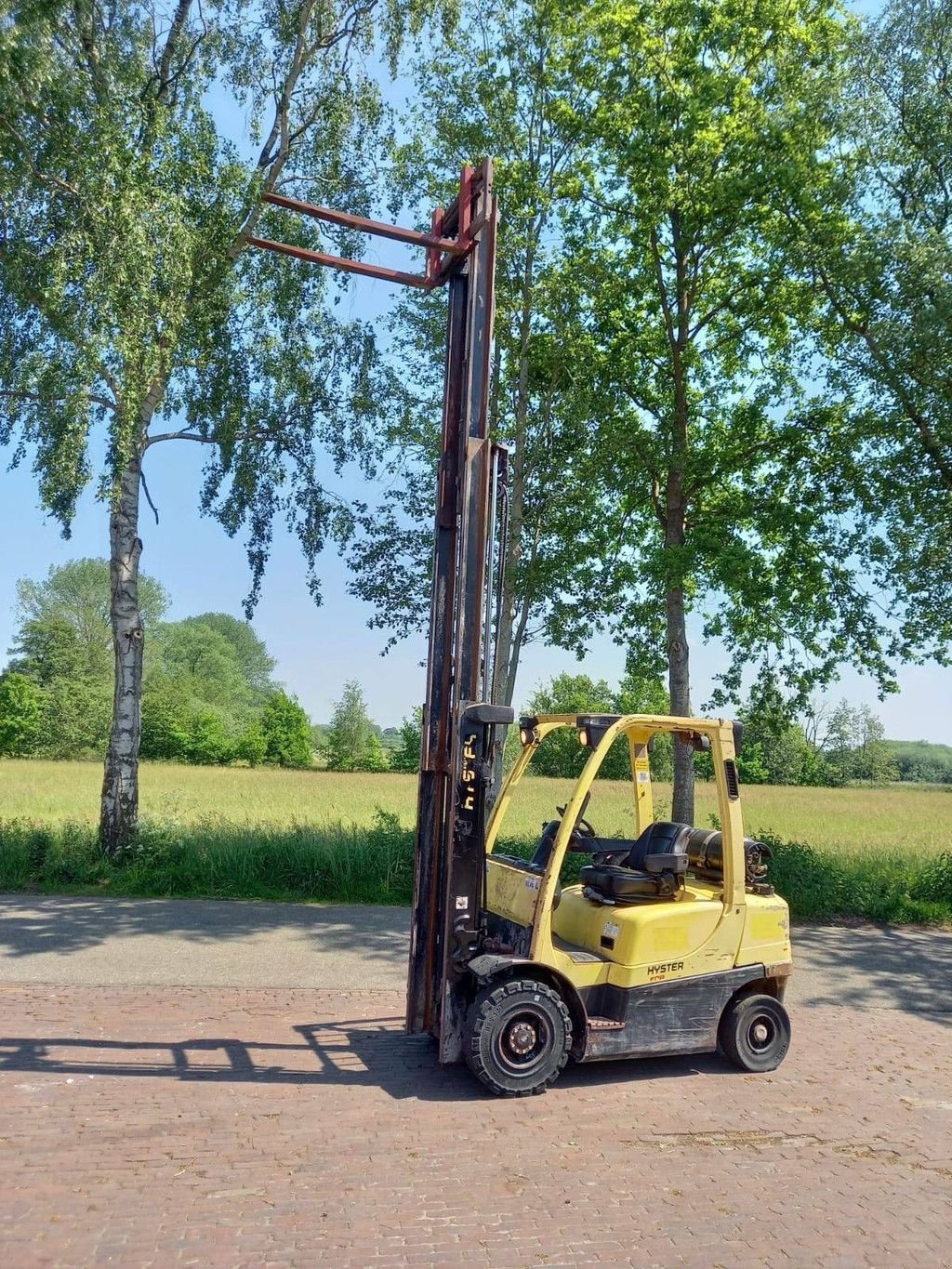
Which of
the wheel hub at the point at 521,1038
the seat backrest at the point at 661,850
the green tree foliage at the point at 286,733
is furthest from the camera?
the green tree foliage at the point at 286,733

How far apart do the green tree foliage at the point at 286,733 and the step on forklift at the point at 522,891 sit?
5297cm

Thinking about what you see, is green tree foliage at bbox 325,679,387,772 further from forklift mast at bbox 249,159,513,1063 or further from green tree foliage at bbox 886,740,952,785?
forklift mast at bbox 249,159,513,1063

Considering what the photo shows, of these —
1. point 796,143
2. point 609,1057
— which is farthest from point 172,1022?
point 796,143

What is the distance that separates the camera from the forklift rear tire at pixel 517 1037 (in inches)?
247

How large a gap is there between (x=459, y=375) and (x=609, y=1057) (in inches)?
192

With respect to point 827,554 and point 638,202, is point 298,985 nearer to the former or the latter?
point 827,554

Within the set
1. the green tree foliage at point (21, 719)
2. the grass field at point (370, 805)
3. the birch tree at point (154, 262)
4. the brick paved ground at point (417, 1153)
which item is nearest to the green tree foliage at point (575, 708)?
the grass field at point (370, 805)

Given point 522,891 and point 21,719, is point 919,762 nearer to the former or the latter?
point 21,719

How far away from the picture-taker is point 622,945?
22.1ft

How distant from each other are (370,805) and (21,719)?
35003 mm

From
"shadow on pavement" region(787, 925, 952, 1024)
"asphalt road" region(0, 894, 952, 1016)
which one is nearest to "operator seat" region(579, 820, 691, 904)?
"asphalt road" region(0, 894, 952, 1016)

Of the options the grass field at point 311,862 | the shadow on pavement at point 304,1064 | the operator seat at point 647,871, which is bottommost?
the shadow on pavement at point 304,1064

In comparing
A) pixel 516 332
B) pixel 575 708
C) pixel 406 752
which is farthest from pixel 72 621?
pixel 516 332

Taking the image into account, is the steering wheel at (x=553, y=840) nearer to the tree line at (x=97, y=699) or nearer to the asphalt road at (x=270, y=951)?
the asphalt road at (x=270, y=951)
